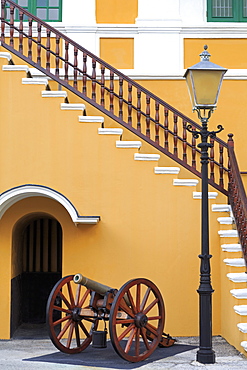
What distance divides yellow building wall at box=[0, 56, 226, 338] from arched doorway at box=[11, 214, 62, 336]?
1836mm

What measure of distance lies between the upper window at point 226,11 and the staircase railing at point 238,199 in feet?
11.4

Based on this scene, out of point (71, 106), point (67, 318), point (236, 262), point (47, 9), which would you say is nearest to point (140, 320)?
point (67, 318)

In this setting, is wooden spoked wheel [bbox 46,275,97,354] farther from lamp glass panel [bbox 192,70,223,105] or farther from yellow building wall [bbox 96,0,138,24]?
yellow building wall [bbox 96,0,138,24]

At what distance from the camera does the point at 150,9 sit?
1428 centimetres

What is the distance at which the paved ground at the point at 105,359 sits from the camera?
367 inches

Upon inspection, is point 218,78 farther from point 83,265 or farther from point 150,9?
point 150,9

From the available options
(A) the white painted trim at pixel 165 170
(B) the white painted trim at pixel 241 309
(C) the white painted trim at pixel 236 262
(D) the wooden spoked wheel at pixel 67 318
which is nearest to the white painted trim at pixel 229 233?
(C) the white painted trim at pixel 236 262

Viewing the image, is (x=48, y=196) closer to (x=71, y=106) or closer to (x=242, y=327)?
(x=71, y=106)

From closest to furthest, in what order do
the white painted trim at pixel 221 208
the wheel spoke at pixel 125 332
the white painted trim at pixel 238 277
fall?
the wheel spoke at pixel 125 332 < the white painted trim at pixel 238 277 < the white painted trim at pixel 221 208

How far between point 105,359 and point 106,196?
2.96 meters

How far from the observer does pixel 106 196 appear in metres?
11.8

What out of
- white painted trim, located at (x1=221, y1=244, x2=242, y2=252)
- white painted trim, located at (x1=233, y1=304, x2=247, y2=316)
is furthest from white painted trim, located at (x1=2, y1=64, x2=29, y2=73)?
white painted trim, located at (x1=233, y1=304, x2=247, y2=316)

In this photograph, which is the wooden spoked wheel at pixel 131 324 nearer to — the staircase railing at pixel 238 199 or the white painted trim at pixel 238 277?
the white painted trim at pixel 238 277

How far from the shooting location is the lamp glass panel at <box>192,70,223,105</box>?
9336 millimetres
